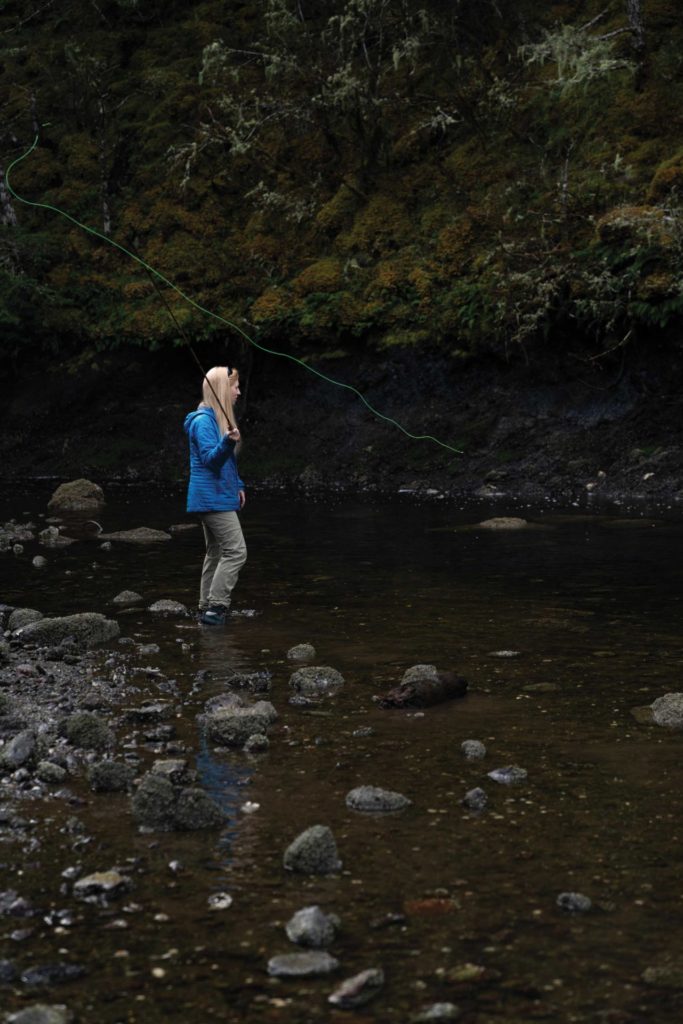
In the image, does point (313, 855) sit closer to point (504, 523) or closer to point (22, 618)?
point (22, 618)

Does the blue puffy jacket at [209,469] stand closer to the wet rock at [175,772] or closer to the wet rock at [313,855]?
the wet rock at [175,772]

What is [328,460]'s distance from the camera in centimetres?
2231

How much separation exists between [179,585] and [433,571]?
2.55 metres

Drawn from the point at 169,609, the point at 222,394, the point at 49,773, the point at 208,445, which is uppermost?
the point at 222,394

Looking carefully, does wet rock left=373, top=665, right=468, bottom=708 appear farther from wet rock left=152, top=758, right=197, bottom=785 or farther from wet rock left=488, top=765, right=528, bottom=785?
wet rock left=152, top=758, right=197, bottom=785

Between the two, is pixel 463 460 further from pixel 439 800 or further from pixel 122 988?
pixel 122 988

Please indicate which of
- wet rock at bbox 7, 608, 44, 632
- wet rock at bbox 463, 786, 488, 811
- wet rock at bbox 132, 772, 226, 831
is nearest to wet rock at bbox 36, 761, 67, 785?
wet rock at bbox 132, 772, 226, 831

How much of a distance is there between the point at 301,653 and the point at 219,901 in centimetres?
406

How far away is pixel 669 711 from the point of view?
6727mm

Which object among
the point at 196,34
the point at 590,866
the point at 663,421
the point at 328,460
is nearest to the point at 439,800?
the point at 590,866

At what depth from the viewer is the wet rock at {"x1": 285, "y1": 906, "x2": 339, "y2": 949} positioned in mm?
4062

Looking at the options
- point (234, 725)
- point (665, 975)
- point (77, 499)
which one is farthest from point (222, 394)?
point (77, 499)

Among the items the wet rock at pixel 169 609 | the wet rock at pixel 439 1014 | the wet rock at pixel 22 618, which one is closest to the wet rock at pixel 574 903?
the wet rock at pixel 439 1014

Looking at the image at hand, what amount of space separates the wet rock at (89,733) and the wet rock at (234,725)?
0.52 m
